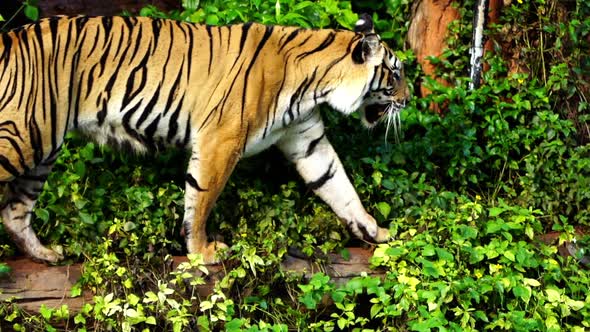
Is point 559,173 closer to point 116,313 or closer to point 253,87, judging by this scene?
point 253,87

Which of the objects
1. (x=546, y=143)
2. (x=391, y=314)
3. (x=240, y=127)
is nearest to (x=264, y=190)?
(x=240, y=127)

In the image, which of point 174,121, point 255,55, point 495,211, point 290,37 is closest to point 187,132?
point 174,121

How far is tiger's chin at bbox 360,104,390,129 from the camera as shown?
5824 millimetres

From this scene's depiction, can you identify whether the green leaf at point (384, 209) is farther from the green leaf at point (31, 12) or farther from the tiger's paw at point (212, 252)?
the green leaf at point (31, 12)

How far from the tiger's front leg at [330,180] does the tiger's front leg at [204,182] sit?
0.56 metres

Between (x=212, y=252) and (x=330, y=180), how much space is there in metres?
0.86

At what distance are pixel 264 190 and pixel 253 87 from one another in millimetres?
878

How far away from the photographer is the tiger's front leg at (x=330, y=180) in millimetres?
5805

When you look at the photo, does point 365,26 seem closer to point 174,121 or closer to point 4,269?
point 174,121

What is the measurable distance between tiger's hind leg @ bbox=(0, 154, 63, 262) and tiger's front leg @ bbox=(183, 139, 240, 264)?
680 mm

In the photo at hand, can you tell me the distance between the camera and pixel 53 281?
203 inches

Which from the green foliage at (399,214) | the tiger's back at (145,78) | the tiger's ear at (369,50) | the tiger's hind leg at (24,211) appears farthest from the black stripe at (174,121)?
the tiger's ear at (369,50)

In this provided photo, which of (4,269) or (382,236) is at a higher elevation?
(4,269)

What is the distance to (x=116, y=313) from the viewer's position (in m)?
5.03
